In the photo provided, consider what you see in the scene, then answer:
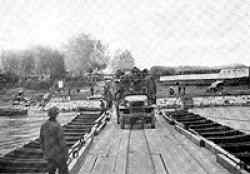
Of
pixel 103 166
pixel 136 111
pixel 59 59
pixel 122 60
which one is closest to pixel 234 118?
pixel 136 111

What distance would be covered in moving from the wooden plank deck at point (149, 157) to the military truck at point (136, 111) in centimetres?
311

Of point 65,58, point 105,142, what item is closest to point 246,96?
point 105,142

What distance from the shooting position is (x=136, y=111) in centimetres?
1357

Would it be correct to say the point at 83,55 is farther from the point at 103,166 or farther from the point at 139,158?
the point at 103,166

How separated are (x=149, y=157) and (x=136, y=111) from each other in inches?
247

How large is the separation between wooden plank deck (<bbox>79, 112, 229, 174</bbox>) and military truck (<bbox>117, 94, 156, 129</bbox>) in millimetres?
3115

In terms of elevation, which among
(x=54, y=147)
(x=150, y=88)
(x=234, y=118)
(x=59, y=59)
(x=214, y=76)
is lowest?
(x=234, y=118)

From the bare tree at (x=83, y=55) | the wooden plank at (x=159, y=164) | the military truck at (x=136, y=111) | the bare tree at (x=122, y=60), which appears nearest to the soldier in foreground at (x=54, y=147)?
Answer: the wooden plank at (x=159, y=164)

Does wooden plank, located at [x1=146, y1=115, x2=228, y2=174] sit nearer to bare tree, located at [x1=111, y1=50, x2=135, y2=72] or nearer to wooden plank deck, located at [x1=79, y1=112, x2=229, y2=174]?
wooden plank deck, located at [x1=79, y1=112, x2=229, y2=174]

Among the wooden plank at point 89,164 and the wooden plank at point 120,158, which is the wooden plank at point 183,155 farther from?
the wooden plank at point 89,164

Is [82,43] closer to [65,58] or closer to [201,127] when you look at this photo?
[65,58]

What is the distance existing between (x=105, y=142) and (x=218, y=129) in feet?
15.3

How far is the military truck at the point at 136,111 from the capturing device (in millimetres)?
13281

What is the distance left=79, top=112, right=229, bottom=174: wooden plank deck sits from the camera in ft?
20.2
